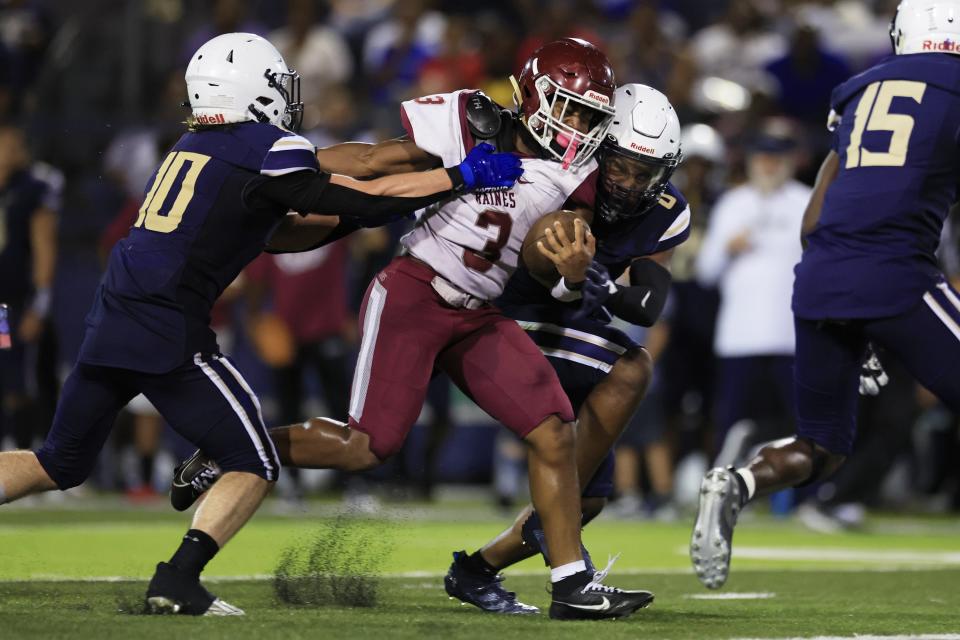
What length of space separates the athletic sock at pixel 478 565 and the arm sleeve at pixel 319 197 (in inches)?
49.5

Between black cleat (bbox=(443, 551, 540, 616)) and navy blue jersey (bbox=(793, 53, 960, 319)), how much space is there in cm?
134

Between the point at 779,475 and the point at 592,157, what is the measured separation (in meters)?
1.26

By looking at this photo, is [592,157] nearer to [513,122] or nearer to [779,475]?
[513,122]

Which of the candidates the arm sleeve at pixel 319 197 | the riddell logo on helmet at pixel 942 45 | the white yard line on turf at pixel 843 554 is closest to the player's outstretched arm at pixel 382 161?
the arm sleeve at pixel 319 197

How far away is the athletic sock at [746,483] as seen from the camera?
204 inches

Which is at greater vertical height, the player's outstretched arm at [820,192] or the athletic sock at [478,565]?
the player's outstretched arm at [820,192]

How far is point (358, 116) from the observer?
36.9 feet

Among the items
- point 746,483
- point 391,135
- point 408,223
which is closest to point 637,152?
point 746,483

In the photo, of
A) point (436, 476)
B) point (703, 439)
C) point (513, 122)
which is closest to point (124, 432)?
point (436, 476)

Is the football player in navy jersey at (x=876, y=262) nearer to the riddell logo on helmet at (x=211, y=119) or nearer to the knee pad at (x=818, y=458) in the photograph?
the knee pad at (x=818, y=458)

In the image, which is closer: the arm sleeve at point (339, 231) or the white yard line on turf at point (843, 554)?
the arm sleeve at point (339, 231)

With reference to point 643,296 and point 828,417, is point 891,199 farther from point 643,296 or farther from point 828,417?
point 643,296

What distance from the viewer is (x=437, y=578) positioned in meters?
6.10

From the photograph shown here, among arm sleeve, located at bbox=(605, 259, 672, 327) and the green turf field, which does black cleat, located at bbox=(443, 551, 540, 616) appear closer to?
the green turf field
